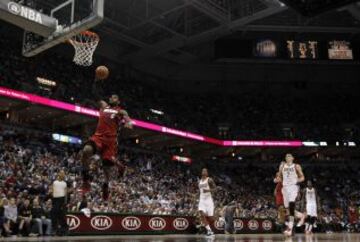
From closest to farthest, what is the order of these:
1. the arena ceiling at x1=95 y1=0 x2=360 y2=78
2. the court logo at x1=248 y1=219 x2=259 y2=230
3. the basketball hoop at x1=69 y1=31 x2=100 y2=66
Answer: the basketball hoop at x1=69 y1=31 x2=100 y2=66 → the court logo at x1=248 y1=219 x2=259 y2=230 → the arena ceiling at x1=95 y1=0 x2=360 y2=78

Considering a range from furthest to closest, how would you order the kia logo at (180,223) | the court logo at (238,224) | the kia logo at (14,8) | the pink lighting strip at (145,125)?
the pink lighting strip at (145,125)
the court logo at (238,224)
the kia logo at (180,223)
the kia logo at (14,8)

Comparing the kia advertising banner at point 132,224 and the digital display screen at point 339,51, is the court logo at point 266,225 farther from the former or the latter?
the digital display screen at point 339,51

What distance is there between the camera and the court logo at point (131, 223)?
18.3m

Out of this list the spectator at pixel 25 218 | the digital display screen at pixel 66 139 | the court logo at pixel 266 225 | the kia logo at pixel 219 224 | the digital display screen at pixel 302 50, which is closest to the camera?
the spectator at pixel 25 218

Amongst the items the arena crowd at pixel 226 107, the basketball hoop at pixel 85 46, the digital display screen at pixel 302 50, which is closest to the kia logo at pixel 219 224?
the basketball hoop at pixel 85 46

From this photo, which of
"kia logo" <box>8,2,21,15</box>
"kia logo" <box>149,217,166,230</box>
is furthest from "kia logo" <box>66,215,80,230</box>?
"kia logo" <box>8,2,21,15</box>

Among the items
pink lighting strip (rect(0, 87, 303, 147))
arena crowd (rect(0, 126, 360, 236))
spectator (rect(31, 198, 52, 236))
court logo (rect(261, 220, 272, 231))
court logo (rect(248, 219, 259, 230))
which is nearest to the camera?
spectator (rect(31, 198, 52, 236))

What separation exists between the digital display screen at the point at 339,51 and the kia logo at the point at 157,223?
18157 millimetres

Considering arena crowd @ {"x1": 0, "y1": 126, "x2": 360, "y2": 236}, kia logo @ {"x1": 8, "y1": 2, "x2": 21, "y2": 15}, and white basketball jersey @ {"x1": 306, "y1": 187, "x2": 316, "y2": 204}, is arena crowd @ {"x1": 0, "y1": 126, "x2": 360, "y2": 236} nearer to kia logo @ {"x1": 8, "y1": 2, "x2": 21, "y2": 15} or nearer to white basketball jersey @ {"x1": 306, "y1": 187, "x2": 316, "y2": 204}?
kia logo @ {"x1": 8, "y1": 2, "x2": 21, "y2": 15}

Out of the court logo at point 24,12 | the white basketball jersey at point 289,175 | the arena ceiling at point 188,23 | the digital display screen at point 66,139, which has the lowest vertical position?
the white basketball jersey at point 289,175

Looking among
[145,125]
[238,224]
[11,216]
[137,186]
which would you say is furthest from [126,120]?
[145,125]

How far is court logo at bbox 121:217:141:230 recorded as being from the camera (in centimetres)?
1833

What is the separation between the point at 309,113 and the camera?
42.9 metres

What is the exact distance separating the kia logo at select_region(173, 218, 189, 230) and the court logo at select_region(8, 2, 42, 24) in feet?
39.1
